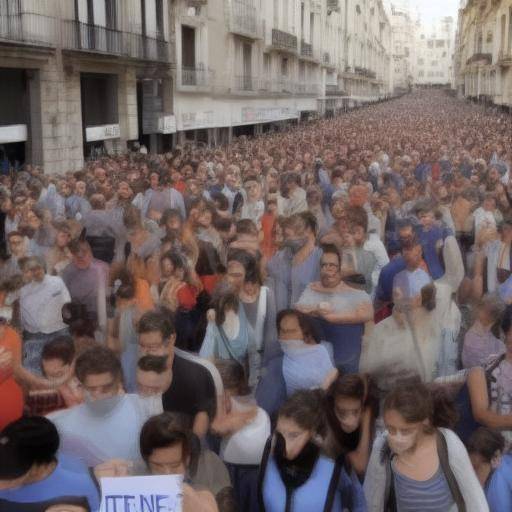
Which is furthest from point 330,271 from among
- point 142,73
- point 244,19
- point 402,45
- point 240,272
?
point 402,45

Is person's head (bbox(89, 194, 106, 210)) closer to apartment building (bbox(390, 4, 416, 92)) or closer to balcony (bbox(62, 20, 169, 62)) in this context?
balcony (bbox(62, 20, 169, 62))

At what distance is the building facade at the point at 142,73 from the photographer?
19062mm

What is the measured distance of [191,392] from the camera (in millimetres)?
4004

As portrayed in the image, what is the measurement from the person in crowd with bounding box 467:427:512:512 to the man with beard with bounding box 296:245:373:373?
1274 millimetres

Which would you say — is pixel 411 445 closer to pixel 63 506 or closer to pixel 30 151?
pixel 63 506

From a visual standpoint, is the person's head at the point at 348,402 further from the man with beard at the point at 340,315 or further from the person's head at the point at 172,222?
the person's head at the point at 172,222

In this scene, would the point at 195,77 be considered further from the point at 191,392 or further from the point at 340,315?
the point at 191,392

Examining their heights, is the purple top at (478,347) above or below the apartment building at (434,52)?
below

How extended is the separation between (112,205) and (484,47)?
220 ft

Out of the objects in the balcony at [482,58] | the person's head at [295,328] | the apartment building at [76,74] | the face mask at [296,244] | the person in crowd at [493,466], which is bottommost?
the person in crowd at [493,466]

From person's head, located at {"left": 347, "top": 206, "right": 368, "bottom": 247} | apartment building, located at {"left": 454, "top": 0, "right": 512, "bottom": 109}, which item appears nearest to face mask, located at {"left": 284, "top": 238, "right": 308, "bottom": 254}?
person's head, located at {"left": 347, "top": 206, "right": 368, "bottom": 247}

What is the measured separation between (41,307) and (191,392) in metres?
1.91

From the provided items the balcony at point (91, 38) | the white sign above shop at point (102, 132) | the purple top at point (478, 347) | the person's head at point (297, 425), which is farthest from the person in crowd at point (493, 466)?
the white sign above shop at point (102, 132)

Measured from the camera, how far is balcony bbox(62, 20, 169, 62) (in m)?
20.0
